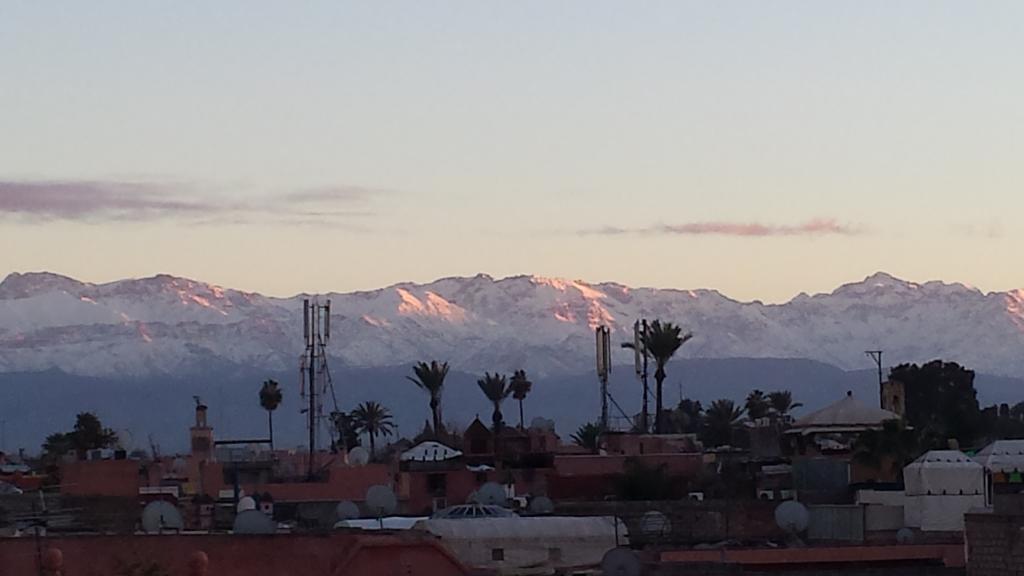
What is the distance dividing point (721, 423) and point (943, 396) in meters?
13.1

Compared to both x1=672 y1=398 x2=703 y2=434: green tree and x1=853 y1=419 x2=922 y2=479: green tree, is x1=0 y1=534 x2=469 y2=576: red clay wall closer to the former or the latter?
x1=853 y1=419 x2=922 y2=479: green tree

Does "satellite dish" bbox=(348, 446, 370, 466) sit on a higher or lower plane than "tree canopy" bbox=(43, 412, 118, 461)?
lower

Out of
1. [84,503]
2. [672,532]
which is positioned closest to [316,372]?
[84,503]

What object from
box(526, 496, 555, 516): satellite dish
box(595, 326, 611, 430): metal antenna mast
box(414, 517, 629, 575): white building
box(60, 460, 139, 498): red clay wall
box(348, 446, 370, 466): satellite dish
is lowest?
box(414, 517, 629, 575): white building

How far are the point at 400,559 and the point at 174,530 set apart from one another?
7270 millimetres

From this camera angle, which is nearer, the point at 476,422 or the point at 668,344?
the point at 476,422

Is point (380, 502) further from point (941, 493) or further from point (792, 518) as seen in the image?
→ point (941, 493)

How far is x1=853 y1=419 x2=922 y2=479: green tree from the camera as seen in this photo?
61.2m

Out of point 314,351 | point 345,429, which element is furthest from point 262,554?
point 345,429

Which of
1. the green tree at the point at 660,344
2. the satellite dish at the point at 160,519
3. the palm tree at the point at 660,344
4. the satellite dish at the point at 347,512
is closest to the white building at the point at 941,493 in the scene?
the satellite dish at the point at 347,512

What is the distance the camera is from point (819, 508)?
49906mm

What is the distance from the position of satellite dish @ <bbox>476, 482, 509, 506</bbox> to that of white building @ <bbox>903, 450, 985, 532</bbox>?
8725 mm

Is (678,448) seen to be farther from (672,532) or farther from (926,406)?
(926,406)

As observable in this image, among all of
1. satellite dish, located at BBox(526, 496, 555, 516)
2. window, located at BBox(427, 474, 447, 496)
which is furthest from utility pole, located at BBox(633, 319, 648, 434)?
satellite dish, located at BBox(526, 496, 555, 516)
